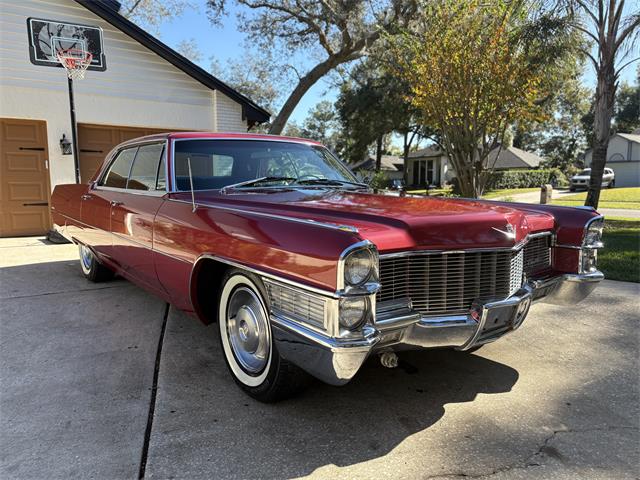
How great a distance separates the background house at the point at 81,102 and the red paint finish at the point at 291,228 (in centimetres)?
625

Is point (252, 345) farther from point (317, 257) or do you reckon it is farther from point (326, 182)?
point (326, 182)

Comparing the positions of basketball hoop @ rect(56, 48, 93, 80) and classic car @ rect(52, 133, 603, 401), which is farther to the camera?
basketball hoop @ rect(56, 48, 93, 80)

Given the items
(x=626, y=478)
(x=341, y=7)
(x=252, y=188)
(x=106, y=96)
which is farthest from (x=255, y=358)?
(x=341, y=7)

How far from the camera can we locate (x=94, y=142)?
9883 mm

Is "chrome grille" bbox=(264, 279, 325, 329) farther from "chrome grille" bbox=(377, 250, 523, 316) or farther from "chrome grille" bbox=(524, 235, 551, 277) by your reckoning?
"chrome grille" bbox=(524, 235, 551, 277)

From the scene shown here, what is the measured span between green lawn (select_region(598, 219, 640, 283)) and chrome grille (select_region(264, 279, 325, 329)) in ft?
16.9

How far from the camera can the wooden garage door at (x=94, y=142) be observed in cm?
975

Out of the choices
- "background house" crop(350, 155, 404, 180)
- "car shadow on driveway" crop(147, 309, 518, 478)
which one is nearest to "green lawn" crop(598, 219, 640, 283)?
"car shadow on driveway" crop(147, 309, 518, 478)

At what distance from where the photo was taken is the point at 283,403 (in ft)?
8.95

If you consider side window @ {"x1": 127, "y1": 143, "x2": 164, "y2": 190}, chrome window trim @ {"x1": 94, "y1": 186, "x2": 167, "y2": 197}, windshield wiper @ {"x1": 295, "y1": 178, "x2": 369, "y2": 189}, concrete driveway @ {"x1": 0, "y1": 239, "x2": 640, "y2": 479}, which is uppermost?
side window @ {"x1": 127, "y1": 143, "x2": 164, "y2": 190}

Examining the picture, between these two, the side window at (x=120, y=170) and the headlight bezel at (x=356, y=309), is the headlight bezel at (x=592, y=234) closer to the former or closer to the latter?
the headlight bezel at (x=356, y=309)

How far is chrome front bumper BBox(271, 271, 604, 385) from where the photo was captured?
2113mm

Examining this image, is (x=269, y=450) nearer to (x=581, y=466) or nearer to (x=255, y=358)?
(x=255, y=358)

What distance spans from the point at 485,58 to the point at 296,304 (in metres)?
9.29
